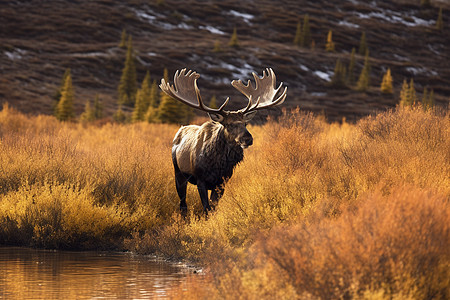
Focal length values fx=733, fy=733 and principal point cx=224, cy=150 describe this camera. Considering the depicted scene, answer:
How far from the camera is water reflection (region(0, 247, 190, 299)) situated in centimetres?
825

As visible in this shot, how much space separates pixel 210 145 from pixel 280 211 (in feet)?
7.49

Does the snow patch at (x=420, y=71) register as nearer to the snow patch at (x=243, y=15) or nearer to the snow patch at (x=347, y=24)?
the snow patch at (x=347, y=24)

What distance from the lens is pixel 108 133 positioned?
24266 millimetres

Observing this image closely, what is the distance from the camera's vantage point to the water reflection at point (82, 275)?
825 centimetres

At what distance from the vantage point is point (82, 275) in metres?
9.40

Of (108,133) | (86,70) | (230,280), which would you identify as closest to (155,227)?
(230,280)

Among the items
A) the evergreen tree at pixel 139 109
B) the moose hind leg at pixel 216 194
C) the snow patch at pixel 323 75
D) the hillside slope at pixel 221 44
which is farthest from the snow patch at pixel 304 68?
the moose hind leg at pixel 216 194

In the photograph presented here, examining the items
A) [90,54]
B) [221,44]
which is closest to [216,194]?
[90,54]

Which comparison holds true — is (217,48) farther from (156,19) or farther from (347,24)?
(347,24)

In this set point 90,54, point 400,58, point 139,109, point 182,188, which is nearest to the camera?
point 182,188

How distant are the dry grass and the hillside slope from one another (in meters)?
41.4

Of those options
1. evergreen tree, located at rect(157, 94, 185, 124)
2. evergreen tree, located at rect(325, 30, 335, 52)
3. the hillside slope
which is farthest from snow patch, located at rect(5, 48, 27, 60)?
evergreen tree, located at rect(157, 94, 185, 124)

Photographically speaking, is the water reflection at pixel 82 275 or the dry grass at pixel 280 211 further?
the water reflection at pixel 82 275

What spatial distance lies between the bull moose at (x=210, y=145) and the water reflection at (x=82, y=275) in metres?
1.87
